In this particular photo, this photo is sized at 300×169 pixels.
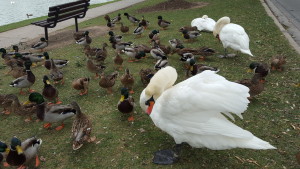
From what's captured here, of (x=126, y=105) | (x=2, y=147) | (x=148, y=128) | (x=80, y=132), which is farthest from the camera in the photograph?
(x=126, y=105)

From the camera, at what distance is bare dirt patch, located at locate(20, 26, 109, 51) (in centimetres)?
1252

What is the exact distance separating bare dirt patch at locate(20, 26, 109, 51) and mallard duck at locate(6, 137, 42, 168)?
8067 millimetres

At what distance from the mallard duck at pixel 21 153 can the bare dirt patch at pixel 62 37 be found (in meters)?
8.07

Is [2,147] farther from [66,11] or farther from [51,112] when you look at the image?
[66,11]

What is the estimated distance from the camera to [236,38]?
872 cm

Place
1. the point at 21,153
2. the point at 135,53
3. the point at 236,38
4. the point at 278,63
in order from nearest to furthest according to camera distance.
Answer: the point at 21,153 → the point at 278,63 → the point at 236,38 → the point at 135,53

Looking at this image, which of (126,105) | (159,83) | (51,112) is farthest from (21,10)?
(159,83)

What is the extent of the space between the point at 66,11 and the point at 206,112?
1126 centimetres

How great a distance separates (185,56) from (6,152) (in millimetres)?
5699

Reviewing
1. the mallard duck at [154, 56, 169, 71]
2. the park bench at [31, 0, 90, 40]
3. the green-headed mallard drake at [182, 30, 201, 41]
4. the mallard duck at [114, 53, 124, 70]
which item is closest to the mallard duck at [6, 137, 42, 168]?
the mallard duck at [154, 56, 169, 71]

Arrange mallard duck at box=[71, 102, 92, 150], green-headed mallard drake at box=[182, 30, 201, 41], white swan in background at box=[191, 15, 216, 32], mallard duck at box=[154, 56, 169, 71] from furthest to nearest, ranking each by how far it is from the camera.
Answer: white swan in background at box=[191, 15, 216, 32] < green-headed mallard drake at box=[182, 30, 201, 41] < mallard duck at box=[154, 56, 169, 71] < mallard duck at box=[71, 102, 92, 150]

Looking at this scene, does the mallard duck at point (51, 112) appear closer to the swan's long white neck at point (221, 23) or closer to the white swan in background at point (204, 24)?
the swan's long white neck at point (221, 23)

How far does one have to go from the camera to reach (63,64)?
8.99 meters

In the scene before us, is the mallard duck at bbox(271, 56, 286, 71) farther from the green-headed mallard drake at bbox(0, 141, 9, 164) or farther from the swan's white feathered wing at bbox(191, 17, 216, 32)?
the green-headed mallard drake at bbox(0, 141, 9, 164)
